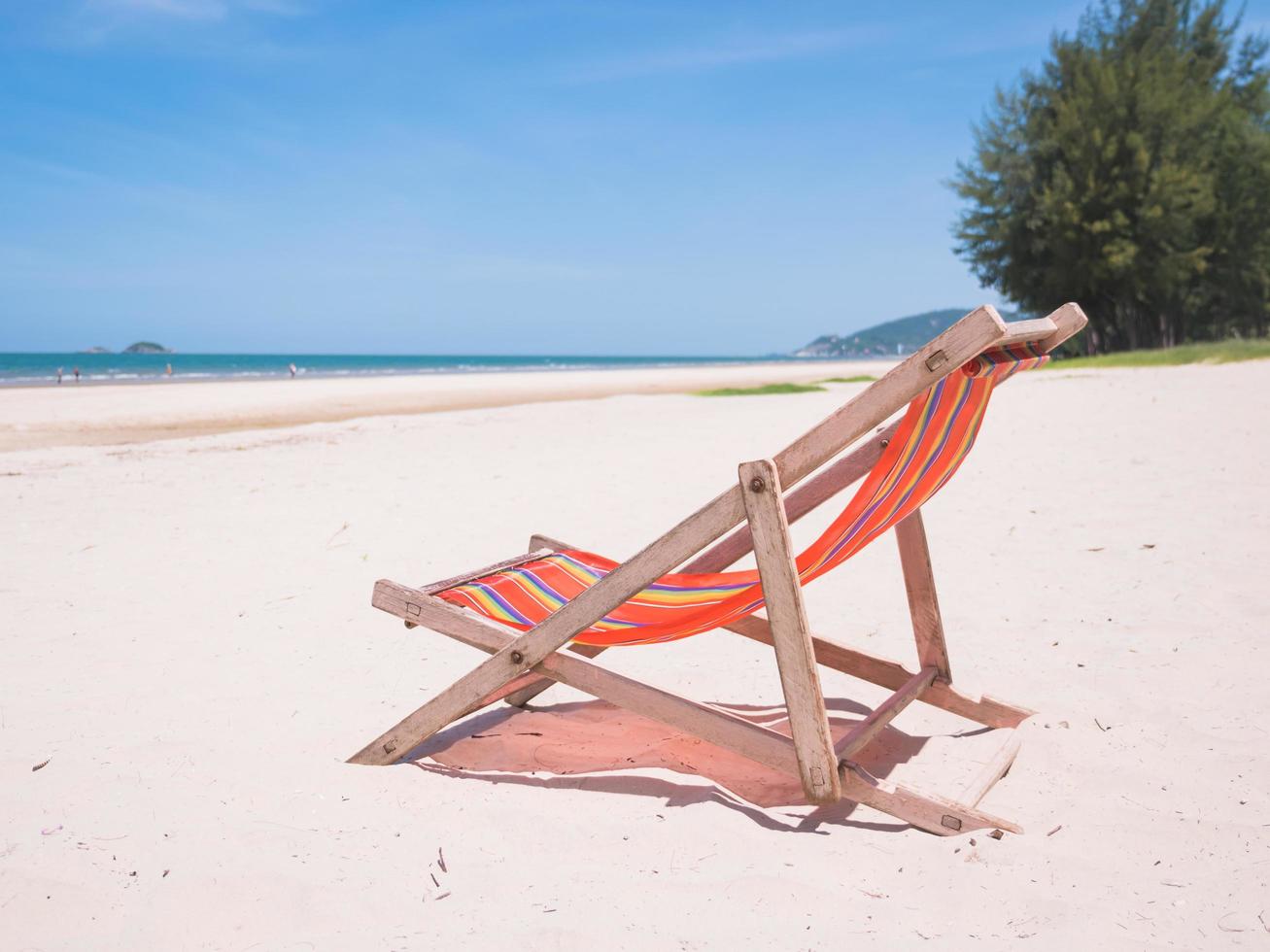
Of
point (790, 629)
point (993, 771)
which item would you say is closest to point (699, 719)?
point (790, 629)

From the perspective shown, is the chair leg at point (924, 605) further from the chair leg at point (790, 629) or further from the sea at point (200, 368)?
the sea at point (200, 368)

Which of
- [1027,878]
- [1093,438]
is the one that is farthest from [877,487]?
[1093,438]

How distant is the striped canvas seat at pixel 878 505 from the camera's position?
2387 mm

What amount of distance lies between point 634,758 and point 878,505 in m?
1.15

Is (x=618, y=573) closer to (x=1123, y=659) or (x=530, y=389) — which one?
(x=1123, y=659)

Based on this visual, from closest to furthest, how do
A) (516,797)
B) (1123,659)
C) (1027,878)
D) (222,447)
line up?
(1027,878), (516,797), (1123,659), (222,447)

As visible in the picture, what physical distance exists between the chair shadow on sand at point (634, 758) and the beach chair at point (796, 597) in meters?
0.18

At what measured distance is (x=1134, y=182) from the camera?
2427 cm

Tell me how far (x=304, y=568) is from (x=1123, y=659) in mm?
3932

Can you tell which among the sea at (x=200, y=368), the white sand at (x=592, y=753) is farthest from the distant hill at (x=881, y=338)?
the white sand at (x=592, y=753)

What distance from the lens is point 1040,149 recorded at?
25984mm

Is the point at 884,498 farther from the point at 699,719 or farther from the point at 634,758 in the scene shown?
the point at 634,758

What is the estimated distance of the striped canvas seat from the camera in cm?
239

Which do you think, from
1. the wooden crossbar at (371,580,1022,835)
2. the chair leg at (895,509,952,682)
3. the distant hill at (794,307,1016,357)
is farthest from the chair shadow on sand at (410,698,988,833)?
the distant hill at (794,307,1016,357)
